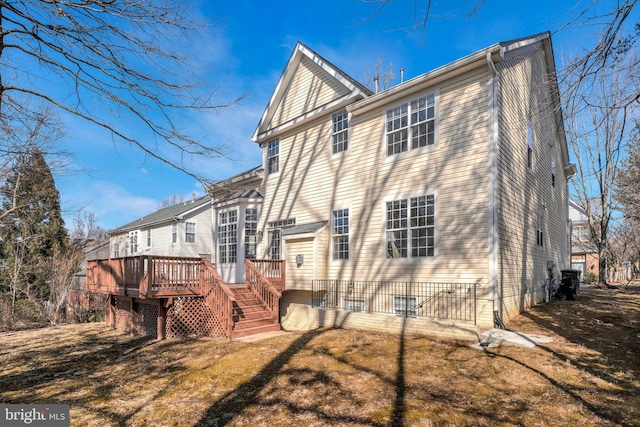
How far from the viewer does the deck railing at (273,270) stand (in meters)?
11.9

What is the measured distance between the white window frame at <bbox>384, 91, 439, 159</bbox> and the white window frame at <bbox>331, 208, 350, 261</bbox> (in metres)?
2.50

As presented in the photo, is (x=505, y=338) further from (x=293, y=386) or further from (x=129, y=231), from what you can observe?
(x=129, y=231)

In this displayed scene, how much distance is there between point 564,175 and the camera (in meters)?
18.1

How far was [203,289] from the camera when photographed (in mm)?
10367

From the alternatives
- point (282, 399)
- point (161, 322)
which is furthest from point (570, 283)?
point (161, 322)

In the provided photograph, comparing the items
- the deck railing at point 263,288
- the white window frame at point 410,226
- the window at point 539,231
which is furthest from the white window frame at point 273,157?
the window at point 539,231

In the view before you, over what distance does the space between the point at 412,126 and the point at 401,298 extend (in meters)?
4.94

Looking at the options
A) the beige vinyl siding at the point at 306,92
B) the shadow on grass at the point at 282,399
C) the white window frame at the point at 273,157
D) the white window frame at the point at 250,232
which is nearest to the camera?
the shadow on grass at the point at 282,399

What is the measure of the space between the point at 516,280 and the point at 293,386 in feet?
23.9

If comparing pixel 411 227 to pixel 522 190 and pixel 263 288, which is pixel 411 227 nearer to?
pixel 522 190

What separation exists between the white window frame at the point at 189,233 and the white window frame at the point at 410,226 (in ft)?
59.4

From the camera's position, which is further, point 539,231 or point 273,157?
point 273,157

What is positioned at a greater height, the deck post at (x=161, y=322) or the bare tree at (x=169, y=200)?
the bare tree at (x=169, y=200)

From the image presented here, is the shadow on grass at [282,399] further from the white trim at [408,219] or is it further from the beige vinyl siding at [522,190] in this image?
the beige vinyl siding at [522,190]
